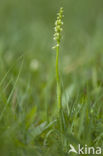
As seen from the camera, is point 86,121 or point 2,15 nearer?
point 86,121

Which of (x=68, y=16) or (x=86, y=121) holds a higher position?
(x=86, y=121)

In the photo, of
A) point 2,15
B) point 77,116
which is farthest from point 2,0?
point 77,116

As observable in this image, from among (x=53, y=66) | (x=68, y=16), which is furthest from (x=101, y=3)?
(x=53, y=66)

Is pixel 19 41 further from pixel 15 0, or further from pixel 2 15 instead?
pixel 15 0

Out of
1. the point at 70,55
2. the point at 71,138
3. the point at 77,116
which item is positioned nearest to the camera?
the point at 71,138

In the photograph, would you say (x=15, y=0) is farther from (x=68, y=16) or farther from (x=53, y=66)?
(x=53, y=66)

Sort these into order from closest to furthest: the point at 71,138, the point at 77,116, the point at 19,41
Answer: the point at 71,138
the point at 77,116
the point at 19,41
